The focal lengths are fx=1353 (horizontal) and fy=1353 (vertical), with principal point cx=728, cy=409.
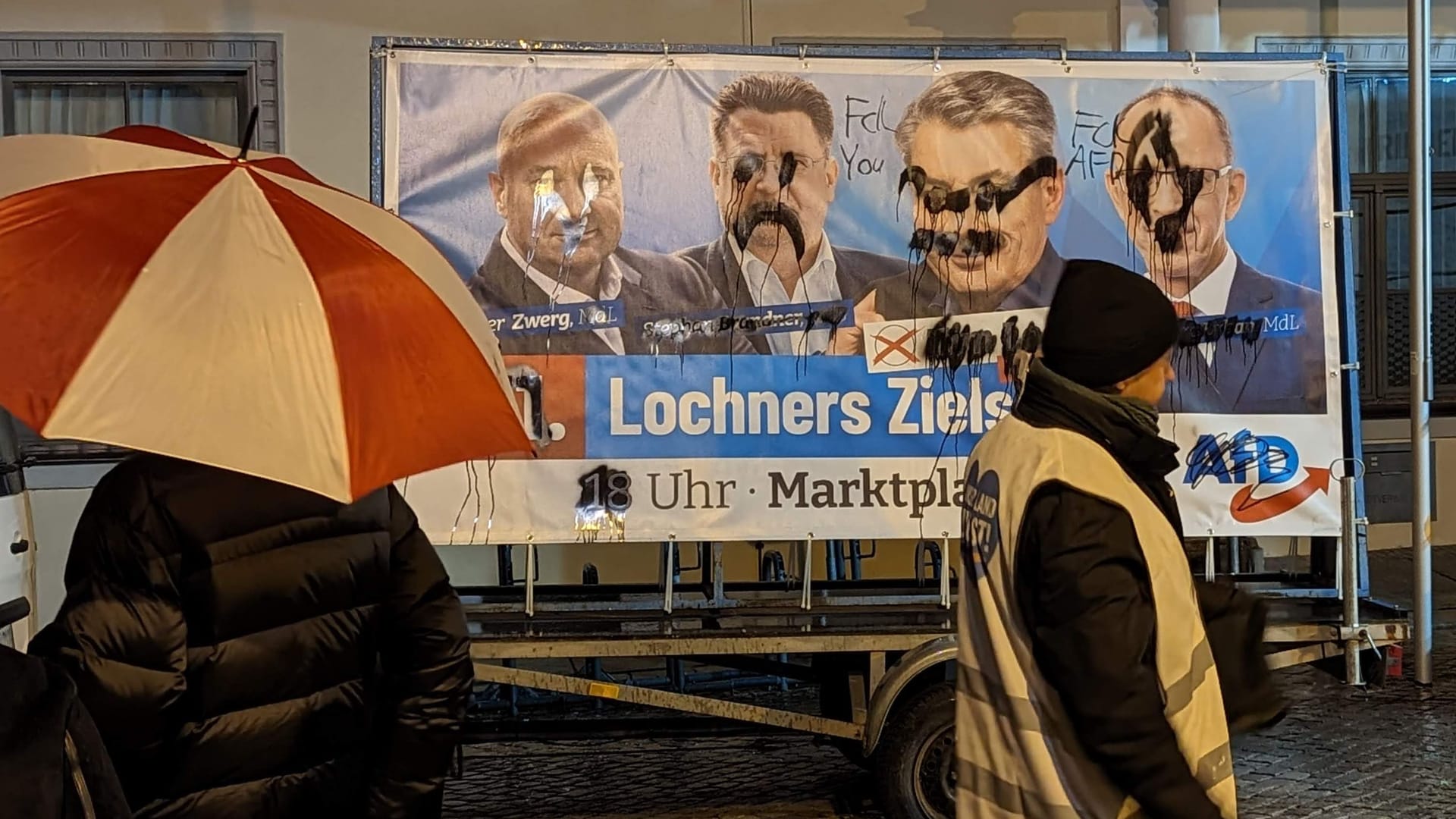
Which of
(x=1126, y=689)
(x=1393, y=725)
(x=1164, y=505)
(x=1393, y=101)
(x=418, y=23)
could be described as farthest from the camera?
(x=1393, y=101)

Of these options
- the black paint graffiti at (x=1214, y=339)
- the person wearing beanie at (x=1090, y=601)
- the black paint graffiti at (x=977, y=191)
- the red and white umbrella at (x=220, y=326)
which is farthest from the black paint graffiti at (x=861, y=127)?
the red and white umbrella at (x=220, y=326)

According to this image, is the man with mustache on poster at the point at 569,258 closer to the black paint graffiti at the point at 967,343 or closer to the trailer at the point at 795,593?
the trailer at the point at 795,593

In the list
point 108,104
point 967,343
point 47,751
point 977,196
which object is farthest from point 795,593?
point 108,104

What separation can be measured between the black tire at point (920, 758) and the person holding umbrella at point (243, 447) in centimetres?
292

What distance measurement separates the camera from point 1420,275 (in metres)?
7.93

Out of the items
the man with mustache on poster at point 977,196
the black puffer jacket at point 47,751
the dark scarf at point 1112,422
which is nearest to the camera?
the black puffer jacket at point 47,751

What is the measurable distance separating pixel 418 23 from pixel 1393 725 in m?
7.29

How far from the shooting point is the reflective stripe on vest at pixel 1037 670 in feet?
7.78

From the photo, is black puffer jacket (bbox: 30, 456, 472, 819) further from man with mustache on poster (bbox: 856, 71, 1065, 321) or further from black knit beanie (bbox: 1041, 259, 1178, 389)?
man with mustache on poster (bbox: 856, 71, 1065, 321)

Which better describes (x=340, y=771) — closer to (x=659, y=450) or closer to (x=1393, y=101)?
(x=659, y=450)

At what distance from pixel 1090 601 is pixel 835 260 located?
3.49 m

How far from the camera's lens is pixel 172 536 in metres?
2.39

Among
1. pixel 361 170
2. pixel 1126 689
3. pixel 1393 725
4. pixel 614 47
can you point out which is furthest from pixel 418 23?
pixel 1126 689

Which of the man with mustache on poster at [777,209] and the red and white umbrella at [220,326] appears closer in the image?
the red and white umbrella at [220,326]
